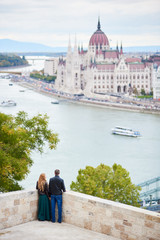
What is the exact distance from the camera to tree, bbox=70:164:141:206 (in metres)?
8.60

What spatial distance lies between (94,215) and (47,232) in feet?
1.50

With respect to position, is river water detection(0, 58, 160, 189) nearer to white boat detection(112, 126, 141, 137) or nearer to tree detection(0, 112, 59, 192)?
white boat detection(112, 126, 141, 137)

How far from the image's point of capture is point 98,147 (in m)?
20.2

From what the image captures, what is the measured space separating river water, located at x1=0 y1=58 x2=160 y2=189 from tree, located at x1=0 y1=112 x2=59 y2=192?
18.4 feet

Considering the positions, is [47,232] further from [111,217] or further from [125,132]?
[125,132]

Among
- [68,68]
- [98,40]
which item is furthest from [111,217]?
[98,40]

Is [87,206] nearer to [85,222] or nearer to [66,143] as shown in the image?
[85,222]

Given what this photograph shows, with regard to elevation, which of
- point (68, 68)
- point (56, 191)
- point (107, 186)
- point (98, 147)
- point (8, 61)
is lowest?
point (98, 147)

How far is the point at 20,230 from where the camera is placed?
151 inches

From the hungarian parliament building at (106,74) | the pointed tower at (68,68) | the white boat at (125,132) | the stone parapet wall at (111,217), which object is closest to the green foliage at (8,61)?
the pointed tower at (68,68)

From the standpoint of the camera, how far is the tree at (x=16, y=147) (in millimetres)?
5359

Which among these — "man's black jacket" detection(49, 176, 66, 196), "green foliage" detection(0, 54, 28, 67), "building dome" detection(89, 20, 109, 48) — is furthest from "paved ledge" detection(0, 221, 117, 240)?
"green foliage" detection(0, 54, 28, 67)

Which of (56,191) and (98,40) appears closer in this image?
(56,191)

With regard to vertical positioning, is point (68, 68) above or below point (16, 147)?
above
